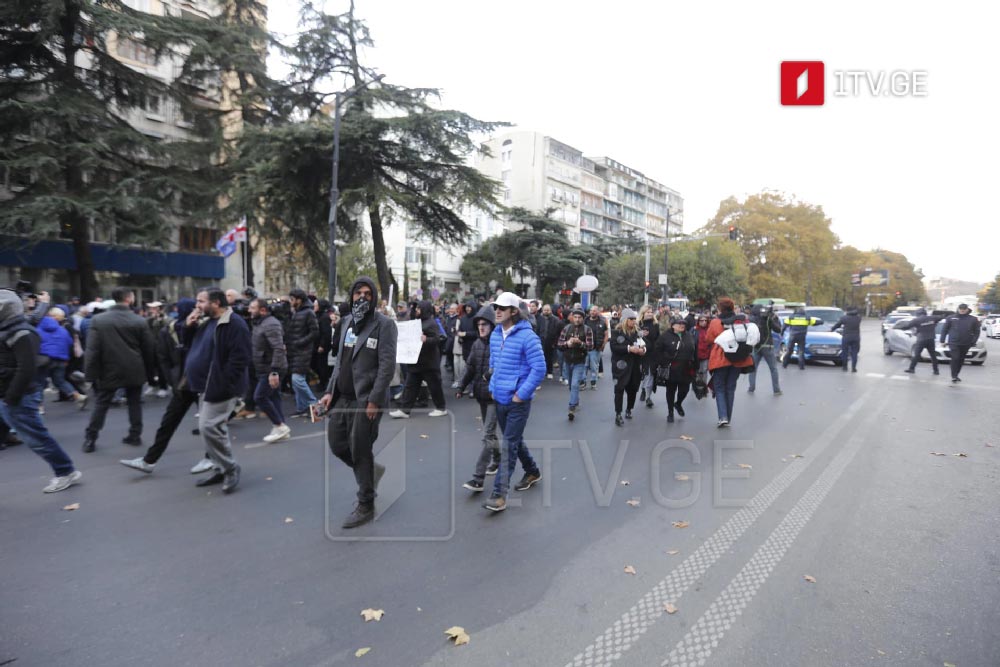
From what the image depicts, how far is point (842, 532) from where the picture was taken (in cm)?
Answer: 423

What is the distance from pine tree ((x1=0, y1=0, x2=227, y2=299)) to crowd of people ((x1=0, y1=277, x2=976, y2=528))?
948 cm

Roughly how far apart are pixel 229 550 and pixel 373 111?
18856 mm

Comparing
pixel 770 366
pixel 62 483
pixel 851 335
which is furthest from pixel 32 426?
pixel 851 335

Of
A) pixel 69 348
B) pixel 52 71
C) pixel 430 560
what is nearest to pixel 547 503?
pixel 430 560

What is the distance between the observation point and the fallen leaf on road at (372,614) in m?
3.05

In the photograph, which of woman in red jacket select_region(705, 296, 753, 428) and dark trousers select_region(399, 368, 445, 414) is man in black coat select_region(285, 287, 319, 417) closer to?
dark trousers select_region(399, 368, 445, 414)

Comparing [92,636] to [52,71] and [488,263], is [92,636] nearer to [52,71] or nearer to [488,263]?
[52,71]

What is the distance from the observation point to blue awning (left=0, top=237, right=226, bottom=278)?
20734mm

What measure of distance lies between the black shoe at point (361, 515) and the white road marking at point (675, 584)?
→ 6.92 ft

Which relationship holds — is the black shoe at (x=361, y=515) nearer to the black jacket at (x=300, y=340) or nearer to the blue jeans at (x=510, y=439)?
the blue jeans at (x=510, y=439)

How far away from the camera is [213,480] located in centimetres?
527

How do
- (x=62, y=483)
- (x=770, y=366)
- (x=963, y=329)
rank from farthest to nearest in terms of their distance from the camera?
(x=963, y=329) < (x=770, y=366) < (x=62, y=483)

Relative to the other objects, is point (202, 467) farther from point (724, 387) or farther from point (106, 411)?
point (724, 387)

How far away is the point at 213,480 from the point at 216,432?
582mm
